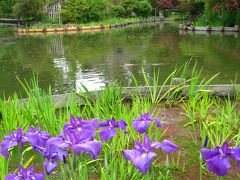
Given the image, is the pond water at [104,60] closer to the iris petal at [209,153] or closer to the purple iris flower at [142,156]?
the purple iris flower at [142,156]

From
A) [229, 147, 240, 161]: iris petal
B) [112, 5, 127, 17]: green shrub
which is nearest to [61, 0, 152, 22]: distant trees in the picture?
[112, 5, 127, 17]: green shrub

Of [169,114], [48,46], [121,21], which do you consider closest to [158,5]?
[121,21]

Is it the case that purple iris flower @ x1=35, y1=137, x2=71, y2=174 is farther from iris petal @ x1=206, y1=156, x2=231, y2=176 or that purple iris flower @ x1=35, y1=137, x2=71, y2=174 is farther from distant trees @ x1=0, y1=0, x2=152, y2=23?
distant trees @ x1=0, y1=0, x2=152, y2=23

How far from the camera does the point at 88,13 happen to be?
22.1m

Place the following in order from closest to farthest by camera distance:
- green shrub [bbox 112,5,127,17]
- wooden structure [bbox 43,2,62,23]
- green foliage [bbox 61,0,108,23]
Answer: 1. green foliage [bbox 61,0,108,23]
2. wooden structure [bbox 43,2,62,23]
3. green shrub [bbox 112,5,127,17]

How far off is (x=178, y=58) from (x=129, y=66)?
1.45 meters

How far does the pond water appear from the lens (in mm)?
7328

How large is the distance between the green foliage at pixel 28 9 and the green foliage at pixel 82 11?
157 centimetres

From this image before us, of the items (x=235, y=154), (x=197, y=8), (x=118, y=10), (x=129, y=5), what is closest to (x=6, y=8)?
(x=118, y=10)

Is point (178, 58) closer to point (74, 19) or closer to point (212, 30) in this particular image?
point (212, 30)

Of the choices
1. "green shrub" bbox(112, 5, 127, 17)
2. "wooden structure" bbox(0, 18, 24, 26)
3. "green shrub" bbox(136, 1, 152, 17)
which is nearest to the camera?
"wooden structure" bbox(0, 18, 24, 26)

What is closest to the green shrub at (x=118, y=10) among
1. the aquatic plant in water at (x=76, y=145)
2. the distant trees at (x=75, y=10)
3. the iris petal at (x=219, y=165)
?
the distant trees at (x=75, y=10)

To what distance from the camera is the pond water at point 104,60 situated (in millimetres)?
7328

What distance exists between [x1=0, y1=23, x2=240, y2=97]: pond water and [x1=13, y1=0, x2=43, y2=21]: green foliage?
8.60 meters
